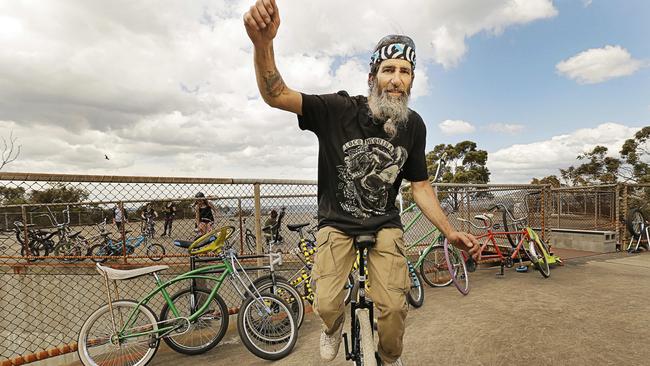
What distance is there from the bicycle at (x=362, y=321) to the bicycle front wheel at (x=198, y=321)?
6.29 ft

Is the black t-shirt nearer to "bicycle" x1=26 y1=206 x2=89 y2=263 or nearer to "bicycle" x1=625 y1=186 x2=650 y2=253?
"bicycle" x1=625 y1=186 x2=650 y2=253

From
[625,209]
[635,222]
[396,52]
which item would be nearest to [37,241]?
[396,52]

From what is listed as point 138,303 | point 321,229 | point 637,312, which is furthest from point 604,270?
point 138,303

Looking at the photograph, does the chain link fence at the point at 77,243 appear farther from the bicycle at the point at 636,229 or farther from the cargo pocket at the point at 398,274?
the bicycle at the point at 636,229

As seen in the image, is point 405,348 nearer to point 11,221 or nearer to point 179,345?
point 179,345

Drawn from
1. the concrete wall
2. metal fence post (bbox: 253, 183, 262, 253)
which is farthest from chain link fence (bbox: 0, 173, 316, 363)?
the concrete wall

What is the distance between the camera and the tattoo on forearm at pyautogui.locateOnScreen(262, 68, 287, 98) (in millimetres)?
1706

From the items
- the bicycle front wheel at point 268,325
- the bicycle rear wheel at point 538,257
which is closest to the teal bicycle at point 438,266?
the bicycle rear wheel at point 538,257

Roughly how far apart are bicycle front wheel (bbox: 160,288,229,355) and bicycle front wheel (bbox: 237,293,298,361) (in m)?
0.33

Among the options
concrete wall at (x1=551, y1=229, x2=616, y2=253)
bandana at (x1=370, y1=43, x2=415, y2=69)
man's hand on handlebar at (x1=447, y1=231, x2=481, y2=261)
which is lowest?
concrete wall at (x1=551, y1=229, x2=616, y2=253)

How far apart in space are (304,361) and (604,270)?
671 cm

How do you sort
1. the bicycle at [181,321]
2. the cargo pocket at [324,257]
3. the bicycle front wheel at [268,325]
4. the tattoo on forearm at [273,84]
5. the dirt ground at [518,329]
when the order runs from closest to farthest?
1. the tattoo on forearm at [273,84]
2. the cargo pocket at [324,257]
3. the dirt ground at [518,329]
4. the bicycle at [181,321]
5. the bicycle front wheel at [268,325]

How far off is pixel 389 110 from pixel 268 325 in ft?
8.67

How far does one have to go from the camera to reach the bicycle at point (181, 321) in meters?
3.16
